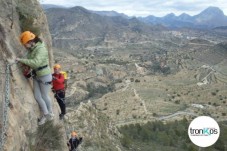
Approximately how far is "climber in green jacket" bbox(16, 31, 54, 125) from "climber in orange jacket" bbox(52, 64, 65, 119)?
1480mm

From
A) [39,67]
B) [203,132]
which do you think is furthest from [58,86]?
[203,132]

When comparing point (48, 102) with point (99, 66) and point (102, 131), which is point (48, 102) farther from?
point (99, 66)

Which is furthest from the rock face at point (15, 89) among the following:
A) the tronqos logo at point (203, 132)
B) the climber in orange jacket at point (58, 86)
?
the tronqos logo at point (203, 132)

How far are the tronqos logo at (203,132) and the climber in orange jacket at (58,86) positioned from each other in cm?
489

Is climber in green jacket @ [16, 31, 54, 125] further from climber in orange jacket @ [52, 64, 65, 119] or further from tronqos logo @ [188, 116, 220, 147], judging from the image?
tronqos logo @ [188, 116, 220, 147]

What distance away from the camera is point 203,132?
831 cm

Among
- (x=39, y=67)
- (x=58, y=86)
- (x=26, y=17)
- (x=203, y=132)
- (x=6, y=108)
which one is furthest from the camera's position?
(x=58, y=86)

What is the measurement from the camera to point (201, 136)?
27.1 feet

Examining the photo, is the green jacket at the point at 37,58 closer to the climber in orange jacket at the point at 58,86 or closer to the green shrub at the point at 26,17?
the climber in orange jacket at the point at 58,86

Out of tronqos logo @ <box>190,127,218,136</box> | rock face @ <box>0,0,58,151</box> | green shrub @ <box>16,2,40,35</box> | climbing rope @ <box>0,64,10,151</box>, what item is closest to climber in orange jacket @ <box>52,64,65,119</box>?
green shrub @ <box>16,2,40,35</box>

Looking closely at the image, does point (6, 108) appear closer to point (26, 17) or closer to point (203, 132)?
point (203, 132)

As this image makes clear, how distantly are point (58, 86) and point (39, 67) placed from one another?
9.10ft

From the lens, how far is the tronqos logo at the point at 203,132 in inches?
324

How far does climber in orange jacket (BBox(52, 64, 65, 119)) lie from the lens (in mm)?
11750
